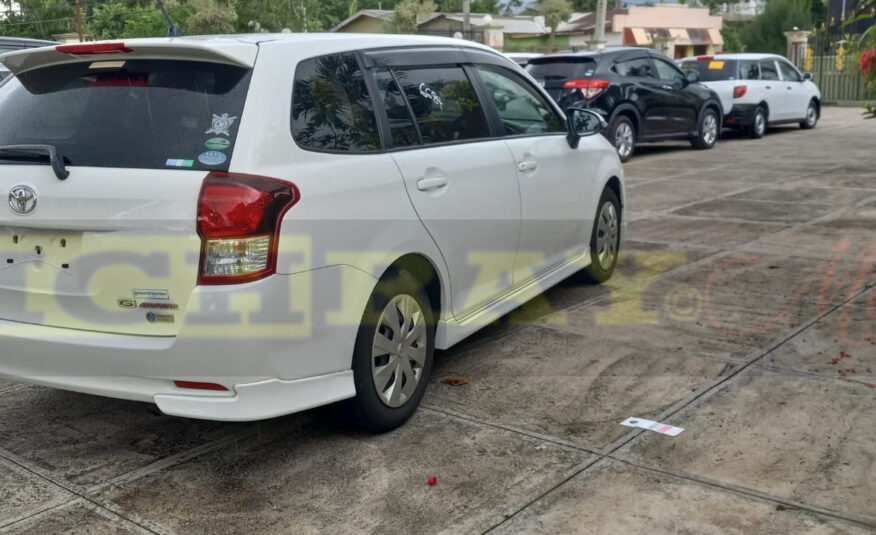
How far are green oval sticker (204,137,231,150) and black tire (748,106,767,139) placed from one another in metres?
16.5

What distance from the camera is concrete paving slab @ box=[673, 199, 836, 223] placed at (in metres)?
9.73

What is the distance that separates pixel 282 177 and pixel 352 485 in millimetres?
1257

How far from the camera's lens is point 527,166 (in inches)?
219

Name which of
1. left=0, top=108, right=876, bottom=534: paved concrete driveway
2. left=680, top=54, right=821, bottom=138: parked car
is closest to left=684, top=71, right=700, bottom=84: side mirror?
left=680, top=54, right=821, bottom=138: parked car

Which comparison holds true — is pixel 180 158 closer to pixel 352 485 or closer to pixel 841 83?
pixel 352 485

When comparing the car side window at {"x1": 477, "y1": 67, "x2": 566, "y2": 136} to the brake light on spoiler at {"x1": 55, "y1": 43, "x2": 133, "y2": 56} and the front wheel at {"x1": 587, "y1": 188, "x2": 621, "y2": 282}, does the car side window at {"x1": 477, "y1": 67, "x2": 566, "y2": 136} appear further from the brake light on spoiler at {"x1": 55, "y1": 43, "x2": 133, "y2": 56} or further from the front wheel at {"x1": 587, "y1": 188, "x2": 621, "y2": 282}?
the brake light on spoiler at {"x1": 55, "y1": 43, "x2": 133, "y2": 56}

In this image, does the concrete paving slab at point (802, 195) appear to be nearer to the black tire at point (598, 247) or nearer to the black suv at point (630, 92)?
the black suv at point (630, 92)

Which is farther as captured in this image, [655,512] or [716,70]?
[716,70]

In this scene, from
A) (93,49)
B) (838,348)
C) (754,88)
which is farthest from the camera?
(754,88)

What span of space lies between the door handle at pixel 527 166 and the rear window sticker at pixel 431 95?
694 mm

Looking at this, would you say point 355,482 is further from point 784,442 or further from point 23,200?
point 784,442

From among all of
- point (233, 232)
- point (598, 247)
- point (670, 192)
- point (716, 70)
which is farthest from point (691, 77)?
point (233, 232)

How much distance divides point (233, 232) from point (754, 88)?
16.9 m

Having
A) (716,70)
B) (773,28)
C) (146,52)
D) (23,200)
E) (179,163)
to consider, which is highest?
(773,28)
